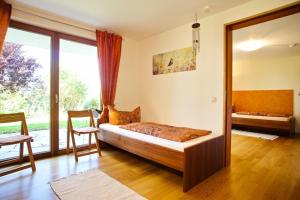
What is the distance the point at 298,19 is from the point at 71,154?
14.7 feet

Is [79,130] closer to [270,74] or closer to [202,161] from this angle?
[202,161]

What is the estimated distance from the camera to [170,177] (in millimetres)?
2248

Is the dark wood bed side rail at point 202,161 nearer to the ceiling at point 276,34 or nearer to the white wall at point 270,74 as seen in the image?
the ceiling at point 276,34

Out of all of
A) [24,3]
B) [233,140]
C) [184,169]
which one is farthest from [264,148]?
[24,3]

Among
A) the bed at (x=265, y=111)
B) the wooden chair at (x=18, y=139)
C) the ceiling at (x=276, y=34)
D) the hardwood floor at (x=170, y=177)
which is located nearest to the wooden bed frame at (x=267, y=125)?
the bed at (x=265, y=111)

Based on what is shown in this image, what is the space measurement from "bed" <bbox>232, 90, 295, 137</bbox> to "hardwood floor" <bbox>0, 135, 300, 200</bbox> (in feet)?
5.05

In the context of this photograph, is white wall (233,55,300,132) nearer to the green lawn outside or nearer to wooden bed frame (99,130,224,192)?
wooden bed frame (99,130,224,192)

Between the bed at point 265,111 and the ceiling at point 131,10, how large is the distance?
144 inches

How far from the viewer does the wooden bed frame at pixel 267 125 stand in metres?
4.48

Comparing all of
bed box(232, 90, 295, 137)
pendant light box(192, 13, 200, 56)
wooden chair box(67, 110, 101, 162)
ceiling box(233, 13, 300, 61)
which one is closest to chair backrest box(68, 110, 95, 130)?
wooden chair box(67, 110, 101, 162)

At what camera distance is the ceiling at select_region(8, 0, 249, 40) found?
2400 mm

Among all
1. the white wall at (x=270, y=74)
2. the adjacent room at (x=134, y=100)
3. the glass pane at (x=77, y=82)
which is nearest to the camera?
the adjacent room at (x=134, y=100)

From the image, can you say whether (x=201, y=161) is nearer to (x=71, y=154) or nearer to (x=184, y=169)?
(x=184, y=169)

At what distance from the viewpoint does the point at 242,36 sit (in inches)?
143
